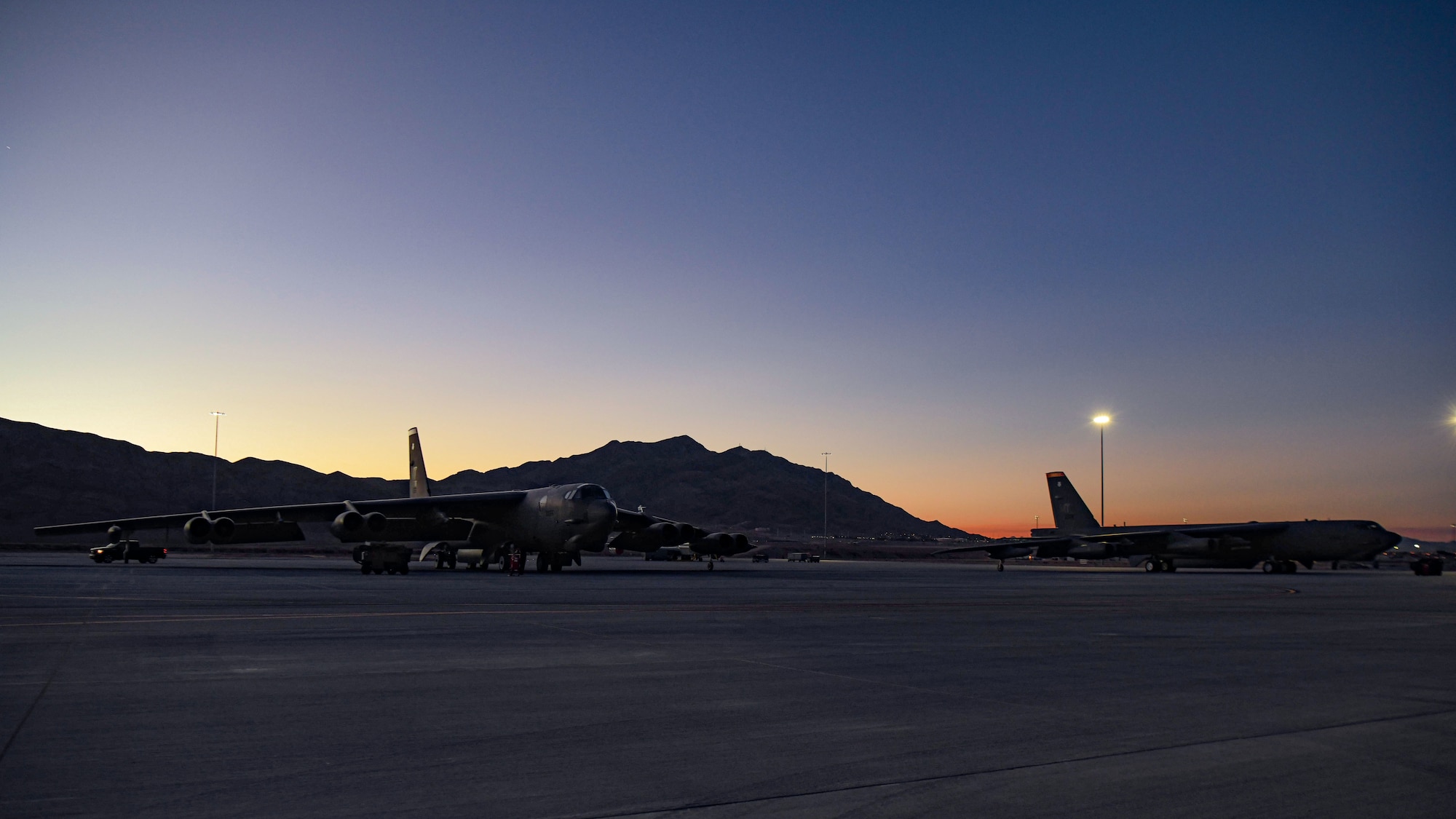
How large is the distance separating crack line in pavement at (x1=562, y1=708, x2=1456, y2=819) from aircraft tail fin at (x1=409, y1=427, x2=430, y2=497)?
51.1 meters

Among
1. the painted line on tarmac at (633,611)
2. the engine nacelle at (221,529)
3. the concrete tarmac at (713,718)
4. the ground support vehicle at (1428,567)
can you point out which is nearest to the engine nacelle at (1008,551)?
the ground support vehicle at (1428,567)

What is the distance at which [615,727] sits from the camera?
19.3ft

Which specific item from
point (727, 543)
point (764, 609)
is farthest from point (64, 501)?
point (764, 609)

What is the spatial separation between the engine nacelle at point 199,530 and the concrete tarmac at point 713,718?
26919 millimetres

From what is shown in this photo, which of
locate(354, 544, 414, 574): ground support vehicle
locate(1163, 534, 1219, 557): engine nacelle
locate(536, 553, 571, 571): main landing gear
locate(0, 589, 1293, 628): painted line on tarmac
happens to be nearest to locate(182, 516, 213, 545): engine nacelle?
locate(354, 544, 414, 574): ground support vehicle

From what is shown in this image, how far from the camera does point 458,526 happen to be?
41688 millimetres

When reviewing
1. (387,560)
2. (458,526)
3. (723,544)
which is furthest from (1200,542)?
(387,560)

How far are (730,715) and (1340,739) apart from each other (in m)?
3.83

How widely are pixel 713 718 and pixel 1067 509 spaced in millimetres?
62117

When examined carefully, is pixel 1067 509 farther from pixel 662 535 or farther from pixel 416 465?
pixel 416 465

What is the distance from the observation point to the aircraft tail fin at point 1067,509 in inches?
2486

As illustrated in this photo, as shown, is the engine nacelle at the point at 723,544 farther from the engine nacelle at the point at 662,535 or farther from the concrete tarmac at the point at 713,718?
the concrete tarmac at the point at 713,718

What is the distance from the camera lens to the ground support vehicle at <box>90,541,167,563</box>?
4938cm

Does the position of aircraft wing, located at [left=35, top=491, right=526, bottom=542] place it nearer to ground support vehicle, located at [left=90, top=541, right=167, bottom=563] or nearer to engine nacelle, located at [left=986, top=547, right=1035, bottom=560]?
ground support vehicle, located at [left=90, top=541, right=167, bottom=563]
